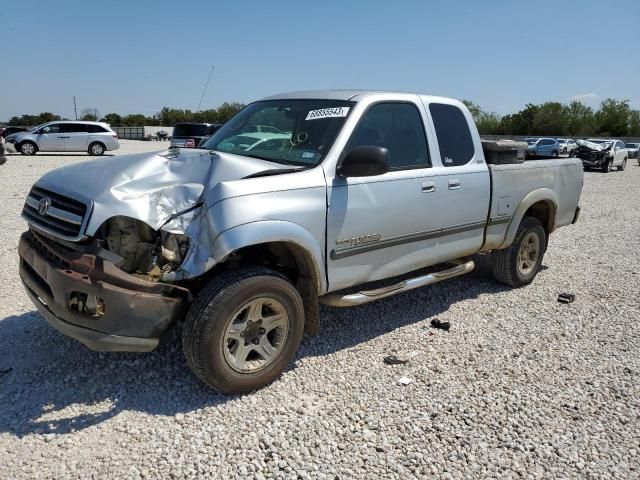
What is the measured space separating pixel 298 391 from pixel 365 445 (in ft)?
2.38

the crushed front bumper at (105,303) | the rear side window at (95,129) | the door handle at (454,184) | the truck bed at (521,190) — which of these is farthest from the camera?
the rear side window at (95,129)

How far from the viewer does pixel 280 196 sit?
3383 mm

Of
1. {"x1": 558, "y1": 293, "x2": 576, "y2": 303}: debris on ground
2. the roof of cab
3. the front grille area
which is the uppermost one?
the roof of cab

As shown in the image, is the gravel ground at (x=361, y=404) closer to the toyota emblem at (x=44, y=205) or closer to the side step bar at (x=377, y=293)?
the side step bar at (x=377, y=293)

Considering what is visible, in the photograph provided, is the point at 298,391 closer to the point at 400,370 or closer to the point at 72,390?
the point at 400,370

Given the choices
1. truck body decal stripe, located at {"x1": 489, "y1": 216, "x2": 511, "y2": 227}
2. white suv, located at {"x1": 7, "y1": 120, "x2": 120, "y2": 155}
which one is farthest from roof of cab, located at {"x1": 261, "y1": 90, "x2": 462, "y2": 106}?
white suv, located at {"x1": 7, "y1": 120, "x2": 120, "y2": 155}

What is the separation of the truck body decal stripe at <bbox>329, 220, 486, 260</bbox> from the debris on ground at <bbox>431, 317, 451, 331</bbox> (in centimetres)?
82

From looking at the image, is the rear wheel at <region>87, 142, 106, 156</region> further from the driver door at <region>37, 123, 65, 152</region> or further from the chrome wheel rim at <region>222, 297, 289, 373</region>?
the chrome wheel rim at <region>222, 297, 289, 373</region>

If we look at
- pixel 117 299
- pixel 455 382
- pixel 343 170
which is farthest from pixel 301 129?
pixel 455 382

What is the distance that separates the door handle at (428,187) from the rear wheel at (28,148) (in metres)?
25.1

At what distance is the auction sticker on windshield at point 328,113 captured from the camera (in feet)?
13.1

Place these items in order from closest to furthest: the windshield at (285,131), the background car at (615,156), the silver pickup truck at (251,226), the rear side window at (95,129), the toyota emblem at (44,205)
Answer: the silver pickup truck at (251,226) → the toyota emblem at (44,205) → the windshield at (285,131) → the rear side window at (95,129) → the background car at (615,156)

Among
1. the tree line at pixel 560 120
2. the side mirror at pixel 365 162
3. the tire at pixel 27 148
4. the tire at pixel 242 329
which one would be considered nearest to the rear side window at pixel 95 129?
the tire at pixel 27 148

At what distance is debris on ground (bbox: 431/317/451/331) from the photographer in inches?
184
